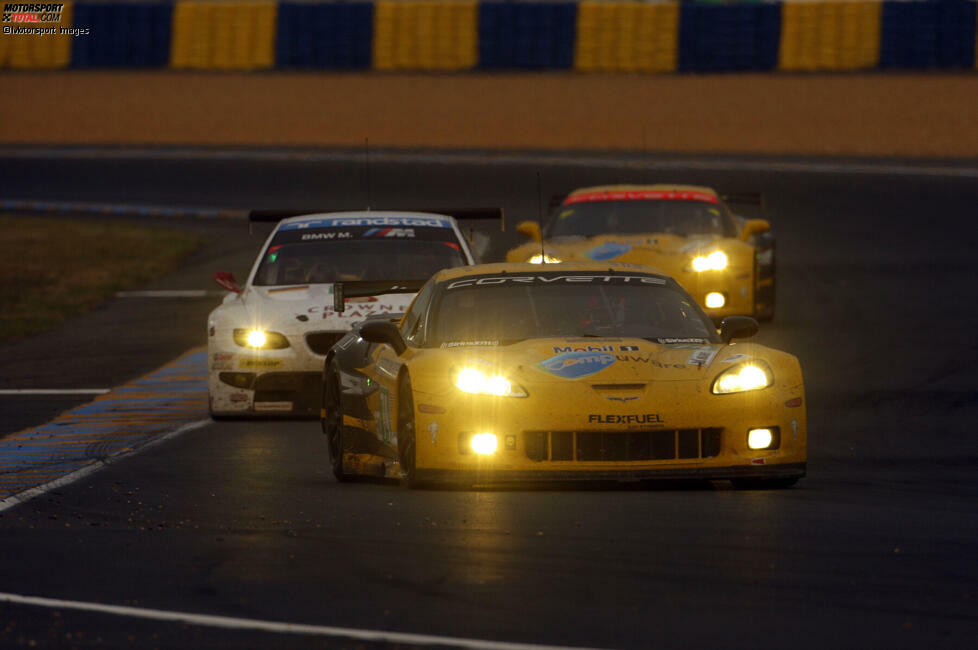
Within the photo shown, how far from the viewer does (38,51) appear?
153ft

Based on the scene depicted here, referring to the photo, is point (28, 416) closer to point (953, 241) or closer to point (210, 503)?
point (210, 503)

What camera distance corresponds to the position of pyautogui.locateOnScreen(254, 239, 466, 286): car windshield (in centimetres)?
1470

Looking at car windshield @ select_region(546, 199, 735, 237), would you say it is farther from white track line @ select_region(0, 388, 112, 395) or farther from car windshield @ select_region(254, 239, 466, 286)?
white track line @ select_region(0, 388, 112, 395)

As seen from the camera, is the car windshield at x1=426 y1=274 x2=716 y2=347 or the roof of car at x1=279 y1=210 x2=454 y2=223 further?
the roof of car at x1=279 y1=210 x2=454 y2=223

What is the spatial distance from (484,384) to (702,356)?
110cm

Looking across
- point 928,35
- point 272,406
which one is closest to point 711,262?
point 272,406

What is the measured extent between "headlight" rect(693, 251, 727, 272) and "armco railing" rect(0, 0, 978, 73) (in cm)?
2423

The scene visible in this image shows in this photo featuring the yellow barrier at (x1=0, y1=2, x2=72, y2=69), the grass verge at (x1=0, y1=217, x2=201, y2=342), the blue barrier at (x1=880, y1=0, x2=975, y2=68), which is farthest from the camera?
the yellow barrier at (x1=0, y1=2, x2=72, y2=69)

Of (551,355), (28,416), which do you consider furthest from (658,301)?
(28,416)

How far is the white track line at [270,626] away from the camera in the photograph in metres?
6.33

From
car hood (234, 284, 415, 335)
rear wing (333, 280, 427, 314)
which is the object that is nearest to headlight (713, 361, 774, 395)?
rear wing (333, 280, 427, 314)

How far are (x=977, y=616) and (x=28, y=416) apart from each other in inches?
354

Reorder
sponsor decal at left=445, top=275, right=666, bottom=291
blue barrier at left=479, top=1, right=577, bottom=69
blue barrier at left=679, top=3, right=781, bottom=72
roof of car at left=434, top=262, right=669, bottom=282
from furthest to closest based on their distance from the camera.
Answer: blue barrier at left=479, top=1, right=577, bottom=69 → blue barrier at left=679, top=3, right=781, bottom=72 → roof of car at left=434, top=262, right=669, bottom=282 → sponsor decal at left=445, top=275, right=666, bottom=291

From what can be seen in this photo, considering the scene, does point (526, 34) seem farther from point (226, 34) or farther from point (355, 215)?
point (355, 215)
